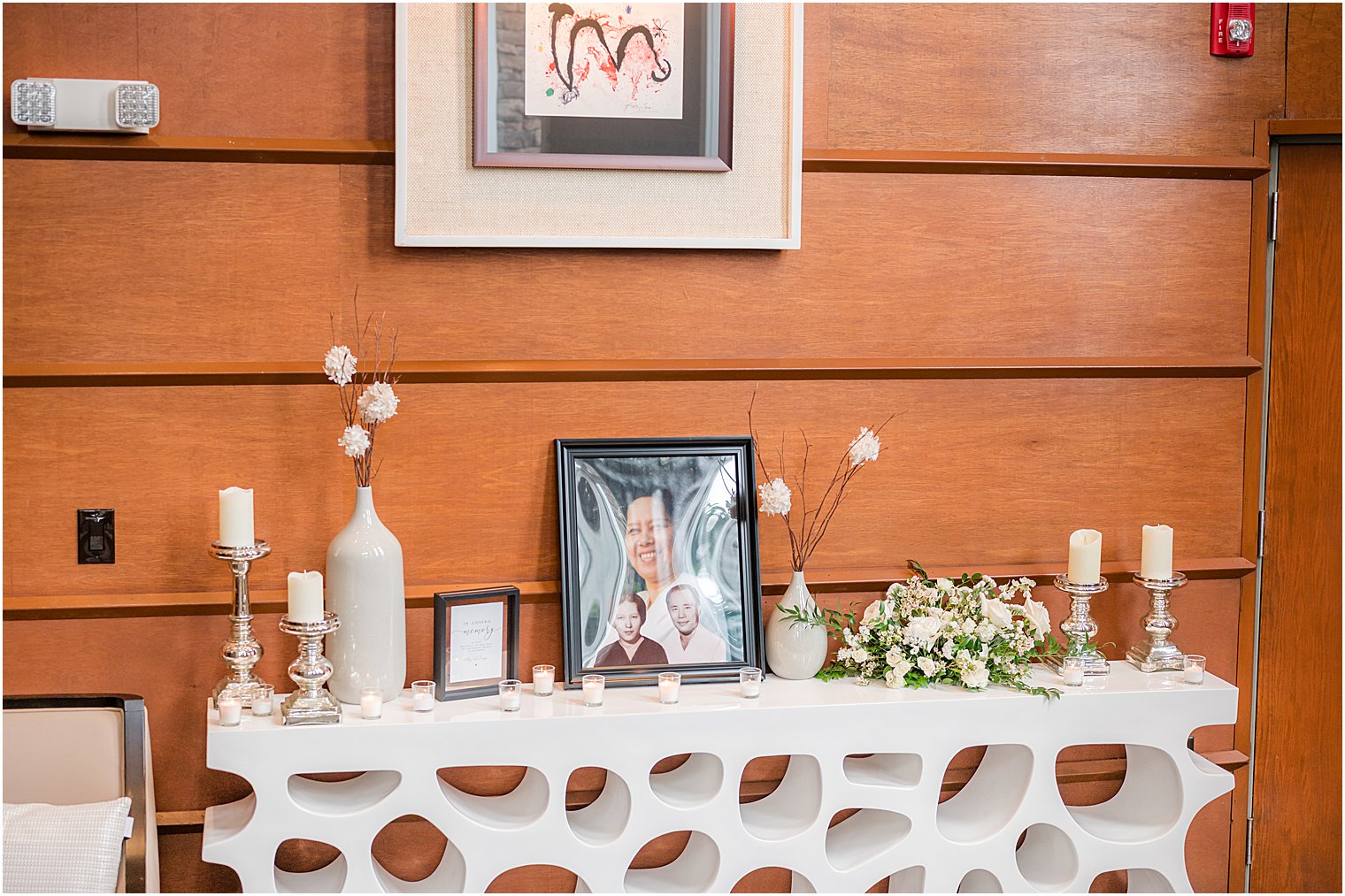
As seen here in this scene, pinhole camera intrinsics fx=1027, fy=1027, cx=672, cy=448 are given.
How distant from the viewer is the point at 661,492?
1987 mm

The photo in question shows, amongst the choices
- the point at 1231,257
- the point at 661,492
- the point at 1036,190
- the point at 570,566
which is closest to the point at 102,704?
the point at 570,566

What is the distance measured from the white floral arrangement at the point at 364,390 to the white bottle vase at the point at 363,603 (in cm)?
9

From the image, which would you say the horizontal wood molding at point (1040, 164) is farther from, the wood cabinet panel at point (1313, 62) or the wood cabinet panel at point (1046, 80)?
the wood cabinet panel at point (1313, 62)

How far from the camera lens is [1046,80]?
81.0 inches

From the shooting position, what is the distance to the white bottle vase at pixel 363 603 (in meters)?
1.80

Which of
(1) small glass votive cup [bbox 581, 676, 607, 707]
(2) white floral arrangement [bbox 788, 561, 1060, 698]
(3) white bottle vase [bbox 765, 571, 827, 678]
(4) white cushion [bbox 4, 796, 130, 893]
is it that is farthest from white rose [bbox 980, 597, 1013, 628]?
(4) white cushion [bbox 4, 796, 130, 893]

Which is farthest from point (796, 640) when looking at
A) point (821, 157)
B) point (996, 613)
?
point (821, 157)

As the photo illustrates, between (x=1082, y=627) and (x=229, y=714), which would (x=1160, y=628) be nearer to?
(x=1082, y=627)

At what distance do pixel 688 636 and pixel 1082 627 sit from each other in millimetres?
774

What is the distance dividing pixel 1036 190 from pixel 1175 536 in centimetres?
79

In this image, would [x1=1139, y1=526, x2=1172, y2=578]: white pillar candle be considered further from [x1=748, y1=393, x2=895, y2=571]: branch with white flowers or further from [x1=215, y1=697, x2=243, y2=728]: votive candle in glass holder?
[x1=215, y1=697, x2=243, y2=728]: votive candle in glass holder

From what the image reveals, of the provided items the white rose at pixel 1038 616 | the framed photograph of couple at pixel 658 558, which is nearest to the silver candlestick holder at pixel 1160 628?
the white rose at pixel 1038 616

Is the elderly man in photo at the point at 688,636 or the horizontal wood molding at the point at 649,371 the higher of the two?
the horizontal wood molding at the point at 649,371

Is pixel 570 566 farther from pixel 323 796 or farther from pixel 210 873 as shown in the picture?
pixel 210 873
